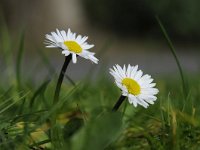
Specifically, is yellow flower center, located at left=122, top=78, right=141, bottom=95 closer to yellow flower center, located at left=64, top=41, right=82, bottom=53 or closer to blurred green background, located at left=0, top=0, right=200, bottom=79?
yellow flower center, located at left=64, top=41, right=82, bottom=53

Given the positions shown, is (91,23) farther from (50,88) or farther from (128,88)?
(128,88)

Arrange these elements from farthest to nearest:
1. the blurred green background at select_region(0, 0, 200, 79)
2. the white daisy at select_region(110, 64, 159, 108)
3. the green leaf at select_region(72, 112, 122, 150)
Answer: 1. the blurred green background at select_region(0, 0, 200, 79)
2. the white daisy at select_region(110, 64, 159, 108)
3. the green leaf at select_region(72, 112, 122, 150)

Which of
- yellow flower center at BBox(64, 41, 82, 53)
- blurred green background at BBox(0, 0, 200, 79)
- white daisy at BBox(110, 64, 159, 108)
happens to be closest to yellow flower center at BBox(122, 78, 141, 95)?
white daisy at BBox(110, 64, 159, 108)

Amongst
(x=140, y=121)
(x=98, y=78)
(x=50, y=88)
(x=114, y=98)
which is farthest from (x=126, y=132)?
(x=98, y=78)

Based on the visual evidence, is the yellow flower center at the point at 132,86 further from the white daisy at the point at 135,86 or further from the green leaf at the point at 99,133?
the green leaf at the point at 99,133

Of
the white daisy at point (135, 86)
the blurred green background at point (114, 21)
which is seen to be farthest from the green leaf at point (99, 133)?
the blurred green background at point (114, 21)
